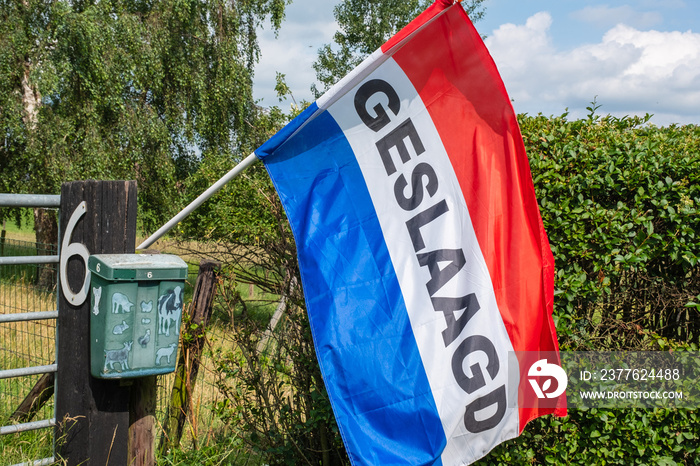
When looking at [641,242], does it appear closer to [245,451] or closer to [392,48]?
[392,48]

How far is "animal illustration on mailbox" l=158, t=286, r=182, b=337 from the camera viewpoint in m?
2.70

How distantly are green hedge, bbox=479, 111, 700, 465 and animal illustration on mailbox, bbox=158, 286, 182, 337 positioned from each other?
206cm

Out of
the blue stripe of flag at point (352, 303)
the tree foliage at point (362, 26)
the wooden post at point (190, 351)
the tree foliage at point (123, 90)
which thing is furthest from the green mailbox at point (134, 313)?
the tree foliage at point (362, 26)

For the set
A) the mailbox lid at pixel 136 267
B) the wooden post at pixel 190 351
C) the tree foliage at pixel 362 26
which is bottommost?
the wooden post at pixel 190 351

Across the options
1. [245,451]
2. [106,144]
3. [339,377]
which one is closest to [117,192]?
[339,377]

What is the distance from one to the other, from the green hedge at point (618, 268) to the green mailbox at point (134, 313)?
207 centimetres

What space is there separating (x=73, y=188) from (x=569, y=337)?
2902mm

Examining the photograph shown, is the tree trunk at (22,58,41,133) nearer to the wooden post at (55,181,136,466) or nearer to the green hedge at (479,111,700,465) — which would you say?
the wooden post at (55,181,136,466)

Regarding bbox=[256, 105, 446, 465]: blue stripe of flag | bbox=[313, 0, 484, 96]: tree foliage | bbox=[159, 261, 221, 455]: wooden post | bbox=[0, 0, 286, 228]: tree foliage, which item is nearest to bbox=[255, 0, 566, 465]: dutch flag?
bbox=[256, 105, 446, 465]: blue stripe of flag

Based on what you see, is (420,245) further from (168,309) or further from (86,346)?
(86,346)

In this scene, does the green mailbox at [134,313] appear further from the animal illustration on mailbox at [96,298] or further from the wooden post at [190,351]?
the wooden post at [190,351]

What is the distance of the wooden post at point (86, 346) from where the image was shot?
9.27ft

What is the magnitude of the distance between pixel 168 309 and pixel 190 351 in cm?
111

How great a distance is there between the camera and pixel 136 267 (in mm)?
2594
